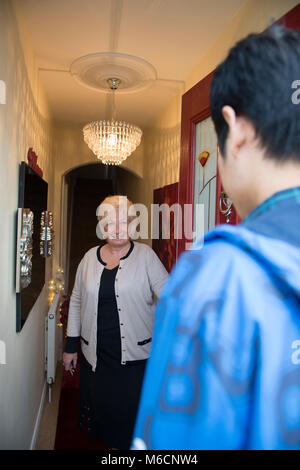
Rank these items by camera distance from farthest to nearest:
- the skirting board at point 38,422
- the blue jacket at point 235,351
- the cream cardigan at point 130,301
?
1. the skirting board at point 38,422
2. the cream cardigan at point 130,301
3. the blue jacket at point 235,351

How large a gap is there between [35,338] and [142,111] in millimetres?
2163

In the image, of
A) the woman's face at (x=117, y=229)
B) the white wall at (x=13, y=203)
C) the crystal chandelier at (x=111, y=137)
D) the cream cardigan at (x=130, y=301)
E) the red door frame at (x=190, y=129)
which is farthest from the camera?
the crystal chandelier at (x=111, y=137)

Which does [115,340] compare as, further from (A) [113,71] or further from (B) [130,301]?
(A) [113,71]

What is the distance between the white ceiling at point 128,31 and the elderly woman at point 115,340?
4.01ft

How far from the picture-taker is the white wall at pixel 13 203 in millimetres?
1395

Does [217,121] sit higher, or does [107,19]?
[107,19]

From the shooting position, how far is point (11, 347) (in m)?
1.59

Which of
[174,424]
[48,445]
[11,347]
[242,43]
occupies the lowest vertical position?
[48,445]

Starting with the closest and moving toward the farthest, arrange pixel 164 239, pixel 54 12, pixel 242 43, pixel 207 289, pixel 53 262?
pixel 207 289 < pixel 242 43 < pixel 54 12 < pixel 164 239 < pixel 53 262

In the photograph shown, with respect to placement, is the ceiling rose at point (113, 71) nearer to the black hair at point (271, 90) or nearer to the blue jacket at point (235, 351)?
the black hair at point (271, 90)

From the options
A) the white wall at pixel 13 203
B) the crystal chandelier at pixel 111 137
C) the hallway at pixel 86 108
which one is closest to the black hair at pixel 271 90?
the hallway at pixel 86 108

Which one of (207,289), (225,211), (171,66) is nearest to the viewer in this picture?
(207,289)

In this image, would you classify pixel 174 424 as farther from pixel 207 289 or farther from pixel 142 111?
pixel 142 111

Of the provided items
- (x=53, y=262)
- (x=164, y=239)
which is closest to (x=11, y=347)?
(x=164, y=239)
